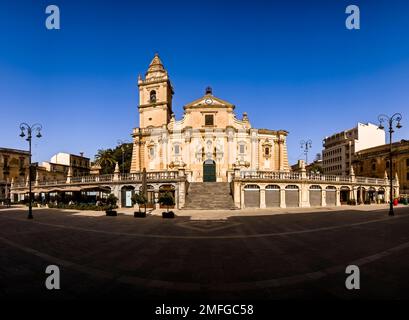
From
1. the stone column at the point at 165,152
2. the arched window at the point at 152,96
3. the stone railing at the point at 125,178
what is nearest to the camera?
the stone railing at the point at 125,178

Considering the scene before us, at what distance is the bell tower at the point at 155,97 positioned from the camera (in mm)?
48375

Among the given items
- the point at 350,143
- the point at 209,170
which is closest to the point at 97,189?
the point at 209,170

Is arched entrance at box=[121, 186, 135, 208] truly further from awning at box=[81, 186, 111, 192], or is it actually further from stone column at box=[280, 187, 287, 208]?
stone column at box=[280, 187, 287, 208]

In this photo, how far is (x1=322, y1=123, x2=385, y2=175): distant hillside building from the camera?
247 feet

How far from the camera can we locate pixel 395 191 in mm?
46812

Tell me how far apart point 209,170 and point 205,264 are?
3388cm

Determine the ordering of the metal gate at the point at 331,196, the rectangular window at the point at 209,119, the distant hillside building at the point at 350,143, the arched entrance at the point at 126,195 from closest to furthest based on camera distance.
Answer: the arched entrance at the point at 126,195
the metal gate at the point at 331,196
the rectangular window at the point at 209,119
the distant hillside building at the point at 350,143

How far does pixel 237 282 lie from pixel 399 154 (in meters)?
70.8

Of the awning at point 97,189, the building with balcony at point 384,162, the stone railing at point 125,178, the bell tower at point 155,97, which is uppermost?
the bell tower at point 155,97

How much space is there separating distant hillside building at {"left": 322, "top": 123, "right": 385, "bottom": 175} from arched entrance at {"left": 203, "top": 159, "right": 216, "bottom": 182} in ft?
180

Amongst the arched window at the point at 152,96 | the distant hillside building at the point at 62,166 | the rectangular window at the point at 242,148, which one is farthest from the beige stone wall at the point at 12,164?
the rectangular window at the point at 242,148

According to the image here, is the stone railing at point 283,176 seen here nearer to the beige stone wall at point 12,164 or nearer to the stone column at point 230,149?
the stone column at point 230,149
